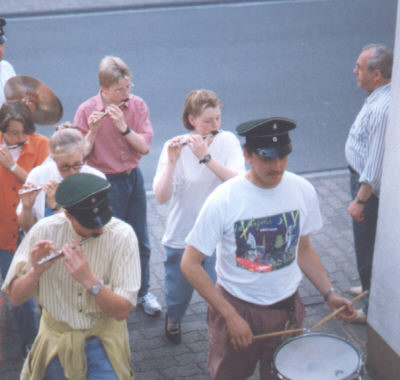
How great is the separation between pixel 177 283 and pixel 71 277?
4.93 feet

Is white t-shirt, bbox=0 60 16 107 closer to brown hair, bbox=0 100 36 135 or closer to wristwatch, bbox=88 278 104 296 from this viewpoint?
brown hair, bbox=0 100 36 135

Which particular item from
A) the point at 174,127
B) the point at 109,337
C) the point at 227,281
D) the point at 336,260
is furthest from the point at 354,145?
the point at 174,127

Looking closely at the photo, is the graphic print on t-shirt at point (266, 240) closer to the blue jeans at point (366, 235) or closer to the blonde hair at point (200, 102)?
the blonde hair at point (200, 102)

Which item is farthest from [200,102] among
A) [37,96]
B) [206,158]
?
[37,96]

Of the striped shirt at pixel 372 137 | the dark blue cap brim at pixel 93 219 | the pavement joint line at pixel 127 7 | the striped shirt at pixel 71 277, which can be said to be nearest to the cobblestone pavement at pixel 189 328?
the striped shirt at pixel 372 137

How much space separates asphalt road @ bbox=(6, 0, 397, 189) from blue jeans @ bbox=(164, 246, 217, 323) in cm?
309

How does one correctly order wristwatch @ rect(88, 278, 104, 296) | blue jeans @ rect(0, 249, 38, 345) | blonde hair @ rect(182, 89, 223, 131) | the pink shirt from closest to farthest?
wristwatch @ rect(88, 278, 104, 296) → blonde hair @ rect(182, 89, 223, 131) → blue jeans @ rect(0, 249, 38, 345) → the pink shirt

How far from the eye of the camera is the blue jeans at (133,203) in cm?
528

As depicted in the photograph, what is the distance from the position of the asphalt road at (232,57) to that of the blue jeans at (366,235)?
2.98 m

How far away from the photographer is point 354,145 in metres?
5.10

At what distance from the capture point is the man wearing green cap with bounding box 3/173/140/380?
3.36 metres

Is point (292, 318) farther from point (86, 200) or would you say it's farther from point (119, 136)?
point (119, 136)

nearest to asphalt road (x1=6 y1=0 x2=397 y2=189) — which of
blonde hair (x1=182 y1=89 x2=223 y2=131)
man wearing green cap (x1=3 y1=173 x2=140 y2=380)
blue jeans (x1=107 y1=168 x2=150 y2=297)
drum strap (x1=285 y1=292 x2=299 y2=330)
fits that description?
blue jeans (x1=107 y1=168 x2=150 y2=297)

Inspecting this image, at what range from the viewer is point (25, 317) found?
4785 millimetres
